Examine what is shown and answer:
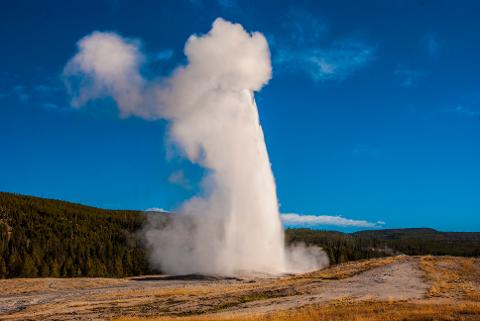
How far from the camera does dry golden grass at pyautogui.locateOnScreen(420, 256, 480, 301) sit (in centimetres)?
3079

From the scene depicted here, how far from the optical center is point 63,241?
4638 inches

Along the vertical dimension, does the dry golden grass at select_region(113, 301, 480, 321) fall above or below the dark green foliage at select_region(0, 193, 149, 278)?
below

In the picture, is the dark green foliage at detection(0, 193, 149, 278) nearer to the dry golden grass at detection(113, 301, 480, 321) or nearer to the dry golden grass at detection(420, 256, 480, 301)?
the dry golden grass at detection(420, 256, 480, 301)

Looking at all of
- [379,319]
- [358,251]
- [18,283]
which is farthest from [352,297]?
[358,251]

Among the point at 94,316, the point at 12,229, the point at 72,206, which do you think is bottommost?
the point at 94,316

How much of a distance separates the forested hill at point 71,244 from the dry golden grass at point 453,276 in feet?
165

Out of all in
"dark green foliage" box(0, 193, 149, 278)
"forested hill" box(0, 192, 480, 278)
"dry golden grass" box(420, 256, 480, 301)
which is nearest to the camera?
"dry golden grass" box(420, 256, 480, 301)

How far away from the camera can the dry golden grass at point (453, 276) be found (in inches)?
1212

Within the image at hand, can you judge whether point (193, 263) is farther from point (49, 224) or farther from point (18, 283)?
point (49, 224)

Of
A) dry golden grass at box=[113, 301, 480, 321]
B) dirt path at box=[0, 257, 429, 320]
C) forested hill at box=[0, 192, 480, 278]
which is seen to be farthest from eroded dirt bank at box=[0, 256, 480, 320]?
forested hill at box=[0, 192, 480, 278]

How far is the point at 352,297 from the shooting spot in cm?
3055

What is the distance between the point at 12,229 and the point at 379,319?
417 feet

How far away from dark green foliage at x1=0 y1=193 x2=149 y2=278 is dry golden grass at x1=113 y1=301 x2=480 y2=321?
79.2m

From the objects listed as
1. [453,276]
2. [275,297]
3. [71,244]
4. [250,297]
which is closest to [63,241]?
[71,244]
